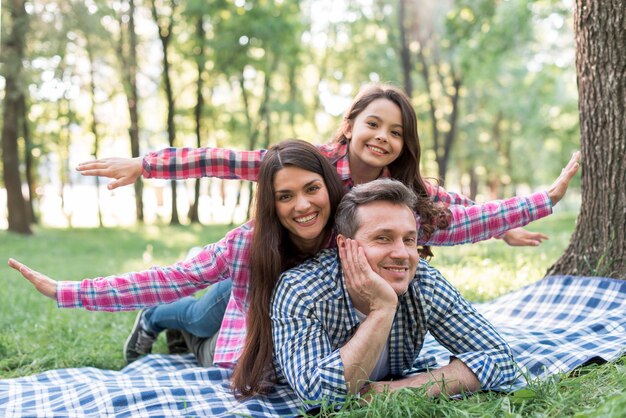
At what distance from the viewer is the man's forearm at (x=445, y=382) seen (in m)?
2.77

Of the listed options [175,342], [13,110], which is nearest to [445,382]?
[175,342]

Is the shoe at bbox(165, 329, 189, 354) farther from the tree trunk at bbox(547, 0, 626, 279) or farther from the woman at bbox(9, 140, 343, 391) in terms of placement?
the tree trunk at bbox(547, 0, 626, 279)

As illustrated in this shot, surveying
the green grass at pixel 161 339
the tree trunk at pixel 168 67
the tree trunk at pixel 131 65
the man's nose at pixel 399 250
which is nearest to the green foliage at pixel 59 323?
the green grass at pixel 161 339

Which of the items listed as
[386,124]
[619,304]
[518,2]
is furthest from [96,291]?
[518,2]

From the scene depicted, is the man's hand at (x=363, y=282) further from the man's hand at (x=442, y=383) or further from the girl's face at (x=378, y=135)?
the girl's face at (x=378, y=135)

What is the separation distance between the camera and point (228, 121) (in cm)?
2339

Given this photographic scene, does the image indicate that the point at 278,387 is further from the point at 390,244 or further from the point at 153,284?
the point at 390,244

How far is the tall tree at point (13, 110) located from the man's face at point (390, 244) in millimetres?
12892

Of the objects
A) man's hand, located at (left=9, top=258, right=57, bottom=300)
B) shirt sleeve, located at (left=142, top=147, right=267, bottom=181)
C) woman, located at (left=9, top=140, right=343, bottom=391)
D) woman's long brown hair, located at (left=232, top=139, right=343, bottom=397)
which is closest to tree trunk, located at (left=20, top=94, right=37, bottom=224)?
shirt sleeve, located at (left=142, top=147, right=267, bottom=181)

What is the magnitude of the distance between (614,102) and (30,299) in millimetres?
5602

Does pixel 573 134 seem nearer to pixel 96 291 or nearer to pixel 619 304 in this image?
pixel 619 304

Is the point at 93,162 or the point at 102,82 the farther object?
the point at 102,82

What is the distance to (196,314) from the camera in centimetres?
408

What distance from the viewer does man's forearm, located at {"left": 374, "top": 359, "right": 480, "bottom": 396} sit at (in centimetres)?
277
